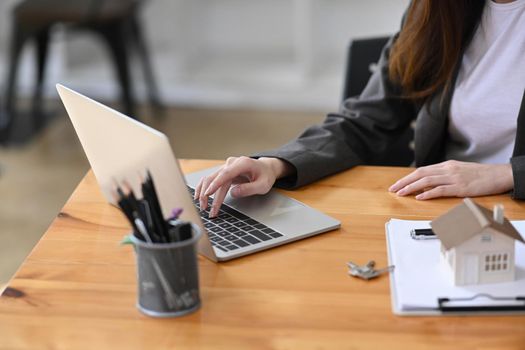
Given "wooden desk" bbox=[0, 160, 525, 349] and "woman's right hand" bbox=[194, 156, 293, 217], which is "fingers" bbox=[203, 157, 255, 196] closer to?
"woman's right hand" bbox=[194, 156, 293, 217]

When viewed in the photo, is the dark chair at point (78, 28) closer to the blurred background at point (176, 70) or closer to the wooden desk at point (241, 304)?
the blurred background at point (176, 70)

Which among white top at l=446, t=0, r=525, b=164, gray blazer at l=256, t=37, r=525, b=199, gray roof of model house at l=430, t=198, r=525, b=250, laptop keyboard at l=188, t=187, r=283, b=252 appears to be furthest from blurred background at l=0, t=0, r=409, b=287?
gray roof of model house at l=430, t=198, r=525, b=250

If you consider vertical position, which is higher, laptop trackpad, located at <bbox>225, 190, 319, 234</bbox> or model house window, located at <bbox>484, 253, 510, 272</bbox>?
model house window, located at <bbox>484, 253, 510, 272</bbox>

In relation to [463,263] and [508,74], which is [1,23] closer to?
[508,74]

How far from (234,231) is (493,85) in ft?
2.07

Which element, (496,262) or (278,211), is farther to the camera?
(278,211)

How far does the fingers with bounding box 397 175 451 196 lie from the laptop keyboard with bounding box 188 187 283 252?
10.3 inches

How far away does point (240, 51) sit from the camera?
15.1 feet

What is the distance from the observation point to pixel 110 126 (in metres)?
1.11

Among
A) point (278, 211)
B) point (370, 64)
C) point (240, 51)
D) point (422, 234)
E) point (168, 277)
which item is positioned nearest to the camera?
point (168, 277)

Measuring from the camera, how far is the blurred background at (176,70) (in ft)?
12.2

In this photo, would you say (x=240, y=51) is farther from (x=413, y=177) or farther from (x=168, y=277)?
(x=168, y=277)

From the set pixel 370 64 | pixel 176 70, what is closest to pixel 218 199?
pixel 370 64

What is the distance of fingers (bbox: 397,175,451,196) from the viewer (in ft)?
4.43
